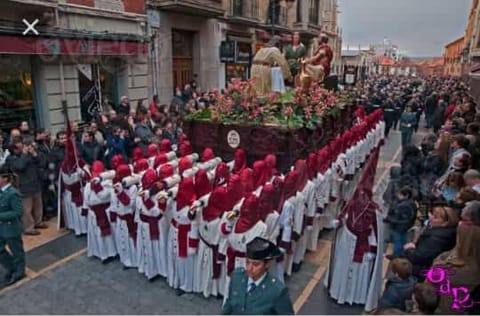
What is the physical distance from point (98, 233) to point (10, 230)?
1224 millimetres

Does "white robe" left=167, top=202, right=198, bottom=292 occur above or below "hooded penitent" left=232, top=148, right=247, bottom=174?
below

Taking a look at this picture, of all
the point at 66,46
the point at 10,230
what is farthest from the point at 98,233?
the point at 66,46

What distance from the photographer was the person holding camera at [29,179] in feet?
21.7

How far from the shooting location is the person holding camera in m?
6.62

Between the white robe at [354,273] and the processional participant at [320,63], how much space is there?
597 centimetres

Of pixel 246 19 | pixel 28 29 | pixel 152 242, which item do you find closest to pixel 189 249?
pixel 152 242

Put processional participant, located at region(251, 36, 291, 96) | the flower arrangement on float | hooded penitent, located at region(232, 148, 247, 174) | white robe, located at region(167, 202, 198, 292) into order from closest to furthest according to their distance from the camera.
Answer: white robe, located at region(167, 202, 198, 292) < hooded penitent, located at region(232, 148, 247, 174) < the flower arrangement on float < processional participant, located at region(251, 36, 291, 96)

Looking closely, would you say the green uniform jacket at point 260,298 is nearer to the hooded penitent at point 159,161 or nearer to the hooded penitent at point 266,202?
the hooded penitent at point 266,202

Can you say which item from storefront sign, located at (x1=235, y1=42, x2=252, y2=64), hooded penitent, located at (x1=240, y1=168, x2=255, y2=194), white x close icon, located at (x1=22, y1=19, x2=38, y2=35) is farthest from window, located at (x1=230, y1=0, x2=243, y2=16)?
hooded penitent, located at (x1=240, y1=168, x2=255, y2=194)

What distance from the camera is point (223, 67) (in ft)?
62.3

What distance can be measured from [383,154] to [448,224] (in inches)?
406

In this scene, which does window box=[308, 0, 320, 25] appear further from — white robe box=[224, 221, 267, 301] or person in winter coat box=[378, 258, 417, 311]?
person in winter coat box=[378, 258, 417, 311]

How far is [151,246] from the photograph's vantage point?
533cm

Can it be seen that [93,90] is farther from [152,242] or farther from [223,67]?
[152,242]
